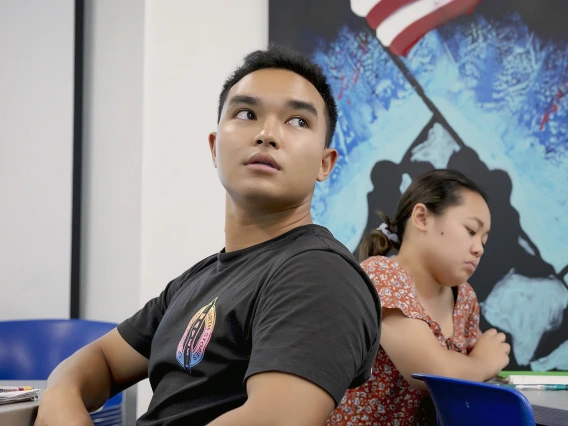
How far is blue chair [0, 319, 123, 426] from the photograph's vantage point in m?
2.75

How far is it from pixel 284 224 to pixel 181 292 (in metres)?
0.28

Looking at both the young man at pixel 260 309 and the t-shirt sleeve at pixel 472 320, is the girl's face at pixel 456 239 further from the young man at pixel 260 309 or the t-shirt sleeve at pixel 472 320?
the young man at pixel 260 309

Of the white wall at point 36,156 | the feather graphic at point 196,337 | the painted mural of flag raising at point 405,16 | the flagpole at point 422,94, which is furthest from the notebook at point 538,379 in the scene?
the white wall at point 36,156

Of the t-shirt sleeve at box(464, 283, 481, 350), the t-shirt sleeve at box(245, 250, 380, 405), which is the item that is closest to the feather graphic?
the t-shirt sleeve at box(245, 250, 380, 405)

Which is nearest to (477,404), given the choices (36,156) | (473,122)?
(473,122)

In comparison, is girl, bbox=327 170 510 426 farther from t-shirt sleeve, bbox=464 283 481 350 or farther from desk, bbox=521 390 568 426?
desk, bbox=521 390 568 426

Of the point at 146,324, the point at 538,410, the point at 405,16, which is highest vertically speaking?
the point at 405,16

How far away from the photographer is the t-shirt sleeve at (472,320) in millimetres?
2379

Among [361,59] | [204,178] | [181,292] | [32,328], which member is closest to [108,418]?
[32,328]

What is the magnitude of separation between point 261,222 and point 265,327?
33cm

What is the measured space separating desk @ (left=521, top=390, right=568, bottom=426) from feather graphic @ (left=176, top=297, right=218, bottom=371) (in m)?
0.78

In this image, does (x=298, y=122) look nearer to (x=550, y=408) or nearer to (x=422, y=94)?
(x=550, y=408)

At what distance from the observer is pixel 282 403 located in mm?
Answer: 999

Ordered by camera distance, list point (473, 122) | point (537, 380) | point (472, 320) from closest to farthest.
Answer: point (537, 380) → point (472, 320) → point (473, 122)
